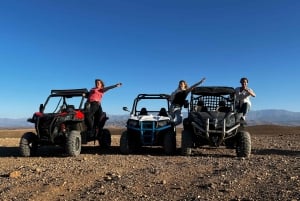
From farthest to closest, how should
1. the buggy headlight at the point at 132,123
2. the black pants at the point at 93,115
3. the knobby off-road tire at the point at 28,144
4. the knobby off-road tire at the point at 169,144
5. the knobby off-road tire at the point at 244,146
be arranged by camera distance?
1. the black pants at the point at 93,115
2. the buggy headlight at the point at 132,123
3. the knobby off-road tire at the point at 28,144
4. the knobby off-road tire at the point at 169,144
5. the knobby off-road tire at the point at 244,146

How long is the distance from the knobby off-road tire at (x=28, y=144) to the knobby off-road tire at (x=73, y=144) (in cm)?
135

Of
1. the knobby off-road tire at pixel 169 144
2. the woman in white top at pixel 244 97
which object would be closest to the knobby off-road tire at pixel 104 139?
the knobby off-road tire at pixel 169 144

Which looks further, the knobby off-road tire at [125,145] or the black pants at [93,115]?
the black pants at [93,115]

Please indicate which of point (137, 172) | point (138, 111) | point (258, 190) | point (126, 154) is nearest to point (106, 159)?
point (126, 154)

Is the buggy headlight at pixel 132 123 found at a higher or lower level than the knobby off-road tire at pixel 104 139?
higher

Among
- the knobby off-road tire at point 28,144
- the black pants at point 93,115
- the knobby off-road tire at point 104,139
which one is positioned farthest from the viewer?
the knobby off-road tire at point 104,139

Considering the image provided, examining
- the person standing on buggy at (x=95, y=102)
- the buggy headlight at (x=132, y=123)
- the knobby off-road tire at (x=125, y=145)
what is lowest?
the knobby off-road tire at (x=125, y=145)

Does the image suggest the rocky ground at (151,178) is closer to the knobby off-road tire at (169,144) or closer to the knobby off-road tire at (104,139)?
the knobby off-road tire at (169,144)

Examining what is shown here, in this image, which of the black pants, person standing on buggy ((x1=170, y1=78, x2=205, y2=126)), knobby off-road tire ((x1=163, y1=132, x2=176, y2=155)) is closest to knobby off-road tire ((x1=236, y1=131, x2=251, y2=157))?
knobby off-road tire ((x1=163, y1=132, x2=176, y2=155))

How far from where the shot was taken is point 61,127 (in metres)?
12.8

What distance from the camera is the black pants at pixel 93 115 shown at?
13880 mm

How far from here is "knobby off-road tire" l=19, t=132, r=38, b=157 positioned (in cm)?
1269

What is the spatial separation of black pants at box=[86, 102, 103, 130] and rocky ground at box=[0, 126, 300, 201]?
2189mm

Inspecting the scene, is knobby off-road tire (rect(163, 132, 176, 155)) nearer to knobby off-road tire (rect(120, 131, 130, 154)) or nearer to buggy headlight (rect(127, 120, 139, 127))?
buggy headlight (rect(127, 120, 139, 127))
